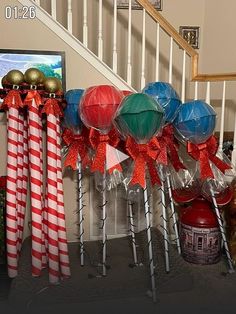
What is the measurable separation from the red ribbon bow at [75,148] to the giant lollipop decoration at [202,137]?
1.95 feet

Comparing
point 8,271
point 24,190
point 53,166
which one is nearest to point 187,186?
point 53,166

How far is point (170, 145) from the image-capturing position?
211cm

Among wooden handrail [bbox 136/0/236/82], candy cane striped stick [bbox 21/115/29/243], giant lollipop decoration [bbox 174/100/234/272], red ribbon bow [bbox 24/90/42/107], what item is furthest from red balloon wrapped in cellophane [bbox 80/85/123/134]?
wooden handrail [bbox 136/0/236/82]

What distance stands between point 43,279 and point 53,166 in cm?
67

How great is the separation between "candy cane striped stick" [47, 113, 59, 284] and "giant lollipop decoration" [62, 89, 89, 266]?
11cm

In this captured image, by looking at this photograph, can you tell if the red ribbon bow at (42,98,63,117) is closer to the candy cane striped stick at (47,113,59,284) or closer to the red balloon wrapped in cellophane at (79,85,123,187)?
the candy cane striped stick at (47,113,59,284)

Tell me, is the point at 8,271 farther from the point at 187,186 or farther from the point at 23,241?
the point at 187,186

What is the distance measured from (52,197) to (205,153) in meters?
0.94

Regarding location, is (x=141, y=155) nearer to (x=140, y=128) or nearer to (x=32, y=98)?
(x=140, y=128)

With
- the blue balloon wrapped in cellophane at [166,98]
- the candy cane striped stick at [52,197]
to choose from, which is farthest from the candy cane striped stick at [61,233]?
the blue balloon wrapped in cellophane at [166,98]

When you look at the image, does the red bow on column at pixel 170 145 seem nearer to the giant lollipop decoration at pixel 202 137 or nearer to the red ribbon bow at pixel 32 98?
the giant lollipop decoration at pixel 202 137

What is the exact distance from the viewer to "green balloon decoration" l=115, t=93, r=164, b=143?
64.1 inches

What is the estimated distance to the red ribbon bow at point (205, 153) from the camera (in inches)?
→ 76.7

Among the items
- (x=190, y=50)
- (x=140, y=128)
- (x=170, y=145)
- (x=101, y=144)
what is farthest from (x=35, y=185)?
(x=190, y=50)
